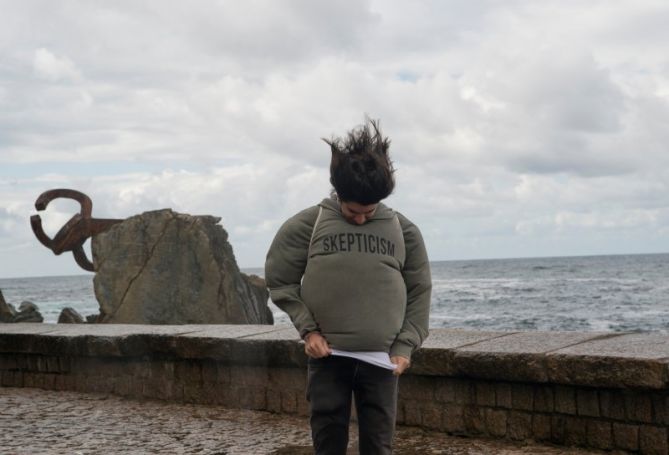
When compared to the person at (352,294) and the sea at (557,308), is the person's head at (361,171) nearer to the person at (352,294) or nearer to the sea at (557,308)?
the person at (352,294)

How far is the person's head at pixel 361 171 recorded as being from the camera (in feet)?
11.5

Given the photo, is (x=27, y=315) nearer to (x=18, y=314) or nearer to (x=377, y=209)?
(x=18, y=314)

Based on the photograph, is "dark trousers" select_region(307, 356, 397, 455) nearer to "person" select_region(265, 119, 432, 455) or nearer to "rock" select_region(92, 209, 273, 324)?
"person" select_region(265, 119, 432, 455)

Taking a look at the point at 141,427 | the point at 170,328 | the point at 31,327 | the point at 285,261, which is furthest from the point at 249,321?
the point at 285,261

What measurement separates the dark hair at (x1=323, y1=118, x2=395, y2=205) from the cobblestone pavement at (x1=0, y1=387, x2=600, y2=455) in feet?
7.61

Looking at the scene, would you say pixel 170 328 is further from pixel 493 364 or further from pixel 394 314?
pixel 394 314

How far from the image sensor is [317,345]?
11.7ft

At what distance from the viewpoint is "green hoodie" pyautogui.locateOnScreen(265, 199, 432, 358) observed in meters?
3.56

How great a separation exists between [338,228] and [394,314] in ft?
1.30

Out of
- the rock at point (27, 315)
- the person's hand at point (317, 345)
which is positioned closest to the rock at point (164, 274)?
the rock at point (27, 315)

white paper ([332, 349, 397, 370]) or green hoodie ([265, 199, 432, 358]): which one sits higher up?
green hoodie ([265, 199, 432, 358])

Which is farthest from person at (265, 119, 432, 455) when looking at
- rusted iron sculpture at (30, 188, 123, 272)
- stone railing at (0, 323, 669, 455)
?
rusted iron sculpture at (30, 188, 123, 272)

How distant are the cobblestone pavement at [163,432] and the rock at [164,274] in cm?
592

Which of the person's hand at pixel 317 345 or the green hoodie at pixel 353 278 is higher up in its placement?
the green hoodie at pixel 353 278
